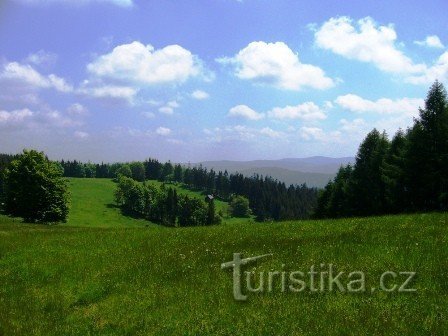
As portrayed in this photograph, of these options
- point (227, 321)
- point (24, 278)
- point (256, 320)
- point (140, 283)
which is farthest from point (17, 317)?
point (256, 320)

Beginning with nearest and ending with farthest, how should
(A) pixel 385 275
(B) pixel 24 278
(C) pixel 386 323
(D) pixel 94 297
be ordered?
(C) pixel 386 323 < (A) pixel 385 275 < (D) pixel 94 297 < (B) pixel 24 278

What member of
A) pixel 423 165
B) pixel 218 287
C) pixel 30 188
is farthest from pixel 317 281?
pixel 30 188

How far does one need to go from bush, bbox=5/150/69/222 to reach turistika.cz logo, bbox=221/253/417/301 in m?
64.9

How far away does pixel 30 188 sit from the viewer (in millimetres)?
67875

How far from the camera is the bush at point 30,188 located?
67.1m

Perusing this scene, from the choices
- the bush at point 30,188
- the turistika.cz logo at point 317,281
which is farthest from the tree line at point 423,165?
the bush at point 30,188

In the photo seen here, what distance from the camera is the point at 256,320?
27.1 feet

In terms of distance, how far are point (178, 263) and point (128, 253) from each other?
3.70 meters

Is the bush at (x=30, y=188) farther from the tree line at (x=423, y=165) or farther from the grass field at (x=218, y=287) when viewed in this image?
the grass field at (x=218, y=287)

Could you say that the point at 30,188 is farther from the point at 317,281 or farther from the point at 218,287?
the point at 317,281

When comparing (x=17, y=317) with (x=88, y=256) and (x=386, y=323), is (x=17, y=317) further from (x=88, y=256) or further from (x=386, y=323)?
(x=386, y=323)

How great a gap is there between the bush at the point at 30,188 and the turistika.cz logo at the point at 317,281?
213ft

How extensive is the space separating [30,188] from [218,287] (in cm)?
6574

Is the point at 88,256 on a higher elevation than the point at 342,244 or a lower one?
lower
